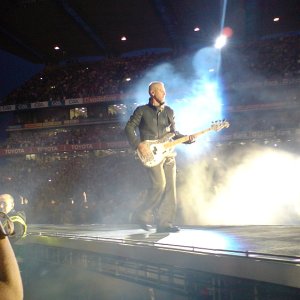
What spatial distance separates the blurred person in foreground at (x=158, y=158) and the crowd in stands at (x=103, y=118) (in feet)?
33.3

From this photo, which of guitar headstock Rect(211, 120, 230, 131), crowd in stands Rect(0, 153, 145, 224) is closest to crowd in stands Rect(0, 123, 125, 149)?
crowd in stands Rect(0, 153, 145, 224)

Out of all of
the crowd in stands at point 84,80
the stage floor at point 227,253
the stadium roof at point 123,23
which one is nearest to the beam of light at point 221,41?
the stadium roof at point 123,23

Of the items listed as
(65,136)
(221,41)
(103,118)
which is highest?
(221,41)

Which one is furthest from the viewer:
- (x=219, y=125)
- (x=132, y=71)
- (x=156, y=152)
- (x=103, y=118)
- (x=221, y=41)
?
(x=103, y=118)

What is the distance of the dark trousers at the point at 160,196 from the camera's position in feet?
14.2

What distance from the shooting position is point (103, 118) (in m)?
27.2

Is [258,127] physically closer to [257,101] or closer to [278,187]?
[257,101]

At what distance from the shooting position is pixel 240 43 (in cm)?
2612

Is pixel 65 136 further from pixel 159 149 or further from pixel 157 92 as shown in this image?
pixel 159 149

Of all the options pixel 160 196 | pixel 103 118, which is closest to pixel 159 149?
pixel 160 196

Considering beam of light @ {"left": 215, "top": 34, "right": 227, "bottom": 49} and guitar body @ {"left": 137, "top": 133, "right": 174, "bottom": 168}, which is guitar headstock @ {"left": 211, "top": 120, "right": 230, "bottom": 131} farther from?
beam of light @ {"left": 215, "top": 34, "right": 227, "bottom": 49}

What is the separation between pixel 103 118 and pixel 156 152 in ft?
76.9

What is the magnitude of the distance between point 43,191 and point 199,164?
888 cm

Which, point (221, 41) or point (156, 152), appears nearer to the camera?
point (156, 152)
